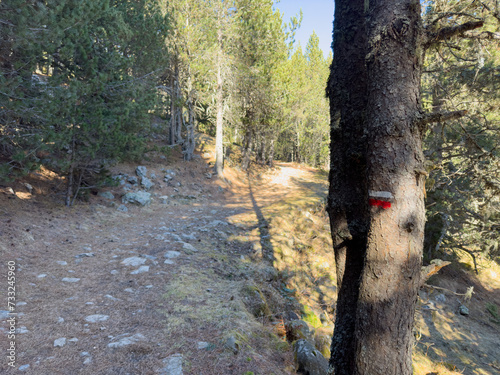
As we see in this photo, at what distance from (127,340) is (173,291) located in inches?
50.5

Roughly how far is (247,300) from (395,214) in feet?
10.4

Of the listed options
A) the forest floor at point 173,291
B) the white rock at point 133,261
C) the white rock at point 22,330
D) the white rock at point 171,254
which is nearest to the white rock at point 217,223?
the forest floor at point 173,291

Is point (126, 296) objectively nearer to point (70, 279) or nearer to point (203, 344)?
point (70, 279)

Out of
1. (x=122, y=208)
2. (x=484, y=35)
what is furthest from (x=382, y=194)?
(x=122, y=208)

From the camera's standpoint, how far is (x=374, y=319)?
1.99 metres

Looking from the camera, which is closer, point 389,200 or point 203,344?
point 389,200

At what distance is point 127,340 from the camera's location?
302 centimetres

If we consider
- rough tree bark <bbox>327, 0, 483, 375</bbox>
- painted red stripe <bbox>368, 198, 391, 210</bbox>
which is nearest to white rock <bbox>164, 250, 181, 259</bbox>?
rough tree bark <bbox>327, 0, 483, 375</bbox>

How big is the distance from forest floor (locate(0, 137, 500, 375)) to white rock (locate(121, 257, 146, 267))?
51 mm

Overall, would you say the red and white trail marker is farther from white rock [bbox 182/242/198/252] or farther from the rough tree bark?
white rock [bbox 182/242/198/252]

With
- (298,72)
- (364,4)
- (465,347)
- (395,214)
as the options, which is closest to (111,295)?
(395,214)

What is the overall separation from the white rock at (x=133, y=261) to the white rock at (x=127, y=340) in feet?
7.03

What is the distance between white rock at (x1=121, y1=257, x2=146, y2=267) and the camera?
511cm

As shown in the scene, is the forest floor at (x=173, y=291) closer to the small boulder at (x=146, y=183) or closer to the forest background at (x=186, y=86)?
the small boulder at (x=146, y=183)
